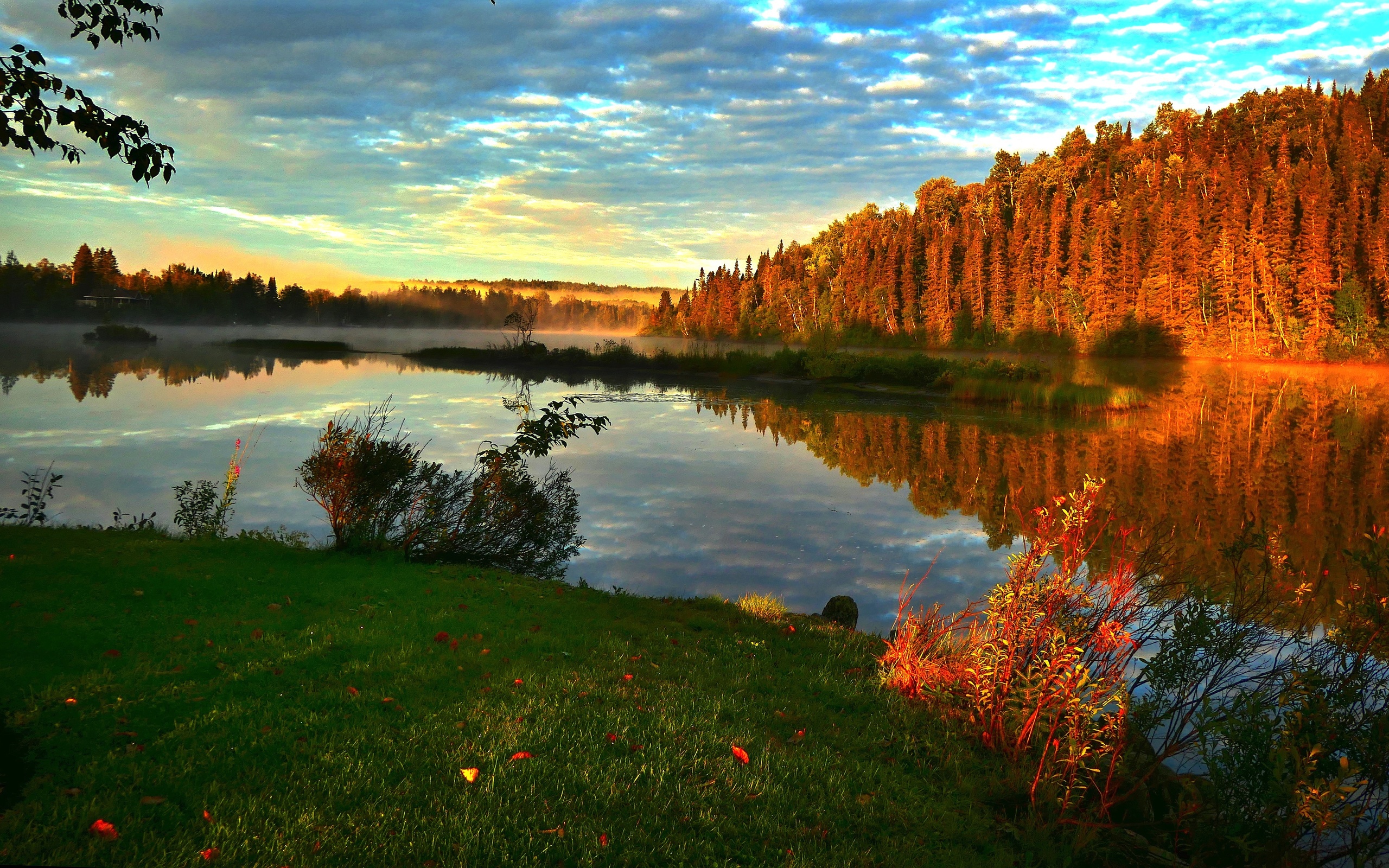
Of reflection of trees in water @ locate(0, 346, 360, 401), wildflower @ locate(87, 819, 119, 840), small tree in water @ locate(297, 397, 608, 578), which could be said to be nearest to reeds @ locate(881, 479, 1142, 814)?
wildflower @ locate(87, 819, 119, 840)

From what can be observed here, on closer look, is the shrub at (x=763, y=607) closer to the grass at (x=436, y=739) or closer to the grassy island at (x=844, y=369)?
the grass at (x=436, y=739)

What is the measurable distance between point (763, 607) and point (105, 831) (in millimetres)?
7720

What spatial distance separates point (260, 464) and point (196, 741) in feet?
62.9

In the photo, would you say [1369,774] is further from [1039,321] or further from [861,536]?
[1039,321]

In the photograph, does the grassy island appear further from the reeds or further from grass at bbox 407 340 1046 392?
the reeds

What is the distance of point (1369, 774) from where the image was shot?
497 centimetres

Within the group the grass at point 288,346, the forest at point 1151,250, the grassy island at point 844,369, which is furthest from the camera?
the grass at point 288,346

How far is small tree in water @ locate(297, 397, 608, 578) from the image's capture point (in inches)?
478

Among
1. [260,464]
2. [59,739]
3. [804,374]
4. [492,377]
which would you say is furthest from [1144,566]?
[492,377]

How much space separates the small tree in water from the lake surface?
1089mm

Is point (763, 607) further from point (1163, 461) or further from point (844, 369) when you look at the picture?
point (844, 369)

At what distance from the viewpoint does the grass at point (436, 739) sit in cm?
429

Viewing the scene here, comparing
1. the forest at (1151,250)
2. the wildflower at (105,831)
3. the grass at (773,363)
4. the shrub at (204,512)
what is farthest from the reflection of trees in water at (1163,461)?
the forest at (1151,250)

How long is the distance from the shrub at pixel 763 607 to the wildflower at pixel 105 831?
277 inches
